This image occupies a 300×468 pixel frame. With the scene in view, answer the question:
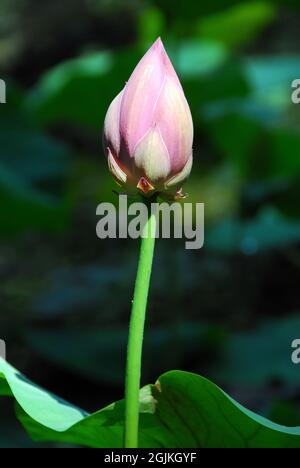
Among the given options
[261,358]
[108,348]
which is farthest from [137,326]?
[108,348]

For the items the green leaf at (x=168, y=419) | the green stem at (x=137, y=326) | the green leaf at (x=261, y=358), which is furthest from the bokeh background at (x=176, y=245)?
the green stem at (x=137, y=326)

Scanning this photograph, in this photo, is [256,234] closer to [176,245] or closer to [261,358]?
[176,245]

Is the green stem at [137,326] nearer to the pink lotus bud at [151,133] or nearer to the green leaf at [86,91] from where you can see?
the pink lotus bud at [151,133]

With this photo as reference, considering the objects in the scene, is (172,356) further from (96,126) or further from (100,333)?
(96,126)

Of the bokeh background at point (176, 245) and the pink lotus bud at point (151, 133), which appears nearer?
the pink lotus bud at point (151, 133)

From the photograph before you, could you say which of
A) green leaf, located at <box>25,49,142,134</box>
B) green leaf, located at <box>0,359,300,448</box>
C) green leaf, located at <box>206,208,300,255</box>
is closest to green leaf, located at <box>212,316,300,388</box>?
green leaf, located at <box>206,208,300,255</box>

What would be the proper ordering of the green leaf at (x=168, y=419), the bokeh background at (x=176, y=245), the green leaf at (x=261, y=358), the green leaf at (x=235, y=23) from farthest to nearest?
the green leaf at (x=235, y=23), the bokeh background at (x=176, y=245), the green leaf at (x=261, y=358), the green leaf at (x=168, y=419)

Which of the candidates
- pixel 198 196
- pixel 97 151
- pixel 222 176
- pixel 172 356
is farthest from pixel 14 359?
pixel 97 151
